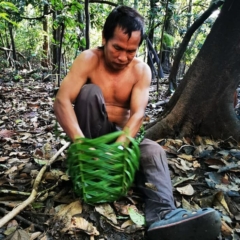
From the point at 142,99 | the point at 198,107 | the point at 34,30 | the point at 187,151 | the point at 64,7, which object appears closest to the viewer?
the point at 142,99

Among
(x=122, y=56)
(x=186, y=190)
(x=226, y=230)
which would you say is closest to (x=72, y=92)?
(x=122, y=56)

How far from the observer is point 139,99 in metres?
2.04

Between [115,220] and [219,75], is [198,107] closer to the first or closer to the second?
[219,75]

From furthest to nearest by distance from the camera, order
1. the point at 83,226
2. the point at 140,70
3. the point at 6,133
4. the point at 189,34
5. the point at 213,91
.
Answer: the point at 189,34 → the point at 6,133 → the point at 213,91 → the point at 140,70 → the point at 83,226

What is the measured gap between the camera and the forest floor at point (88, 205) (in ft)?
5.32

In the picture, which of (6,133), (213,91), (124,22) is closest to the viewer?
→ (124,22)

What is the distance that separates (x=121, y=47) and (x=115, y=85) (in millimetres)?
351

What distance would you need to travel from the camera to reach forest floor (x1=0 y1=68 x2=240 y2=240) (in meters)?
1.62

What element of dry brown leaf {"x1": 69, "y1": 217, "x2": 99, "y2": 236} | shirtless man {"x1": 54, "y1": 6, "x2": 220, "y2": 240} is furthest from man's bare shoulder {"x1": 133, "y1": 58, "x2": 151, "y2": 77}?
dry brown leaf {"x1": 69, "y1": 217, "x2": 99, "y2": 236}

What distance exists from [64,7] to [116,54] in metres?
3.82

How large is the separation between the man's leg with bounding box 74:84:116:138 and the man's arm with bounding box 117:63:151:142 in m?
0.19

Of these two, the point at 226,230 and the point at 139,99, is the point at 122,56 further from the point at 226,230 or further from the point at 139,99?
the point at 226,230

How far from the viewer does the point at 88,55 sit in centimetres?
207

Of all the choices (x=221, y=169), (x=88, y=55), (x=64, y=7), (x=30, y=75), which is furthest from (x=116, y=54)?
(x=30, y=75)
